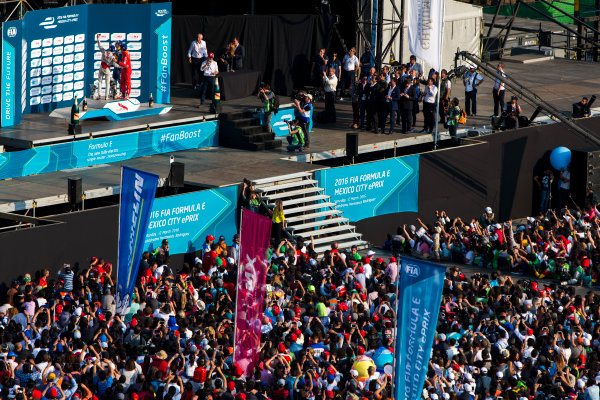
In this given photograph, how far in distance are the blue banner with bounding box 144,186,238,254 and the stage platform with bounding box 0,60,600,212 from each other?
701mm

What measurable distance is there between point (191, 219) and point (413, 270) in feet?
35.7

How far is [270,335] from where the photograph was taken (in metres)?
23.2

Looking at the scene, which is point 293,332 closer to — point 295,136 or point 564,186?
point 295,136

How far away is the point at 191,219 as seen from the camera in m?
29.4

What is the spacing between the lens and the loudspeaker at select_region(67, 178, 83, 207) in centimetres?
2867

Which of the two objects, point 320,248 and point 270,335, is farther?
point 320,248

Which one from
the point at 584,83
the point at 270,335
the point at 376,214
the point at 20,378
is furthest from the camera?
the point at 584,83

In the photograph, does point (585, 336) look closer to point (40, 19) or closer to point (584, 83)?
point (40, 19)

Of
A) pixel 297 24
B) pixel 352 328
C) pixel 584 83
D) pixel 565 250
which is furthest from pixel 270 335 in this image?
pixel 584 83

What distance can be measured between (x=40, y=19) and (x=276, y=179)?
784 cm

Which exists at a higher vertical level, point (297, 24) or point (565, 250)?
point (297, 24)

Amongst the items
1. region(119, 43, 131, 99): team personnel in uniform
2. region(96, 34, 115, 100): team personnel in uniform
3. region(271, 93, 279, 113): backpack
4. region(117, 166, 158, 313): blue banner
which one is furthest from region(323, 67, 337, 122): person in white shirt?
region(117, 166, 158, 313): blue banner

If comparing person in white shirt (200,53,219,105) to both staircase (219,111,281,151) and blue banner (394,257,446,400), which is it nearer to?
staircase (219,111,281,151)

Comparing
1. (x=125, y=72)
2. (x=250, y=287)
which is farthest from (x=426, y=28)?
(x=250, y=287)
